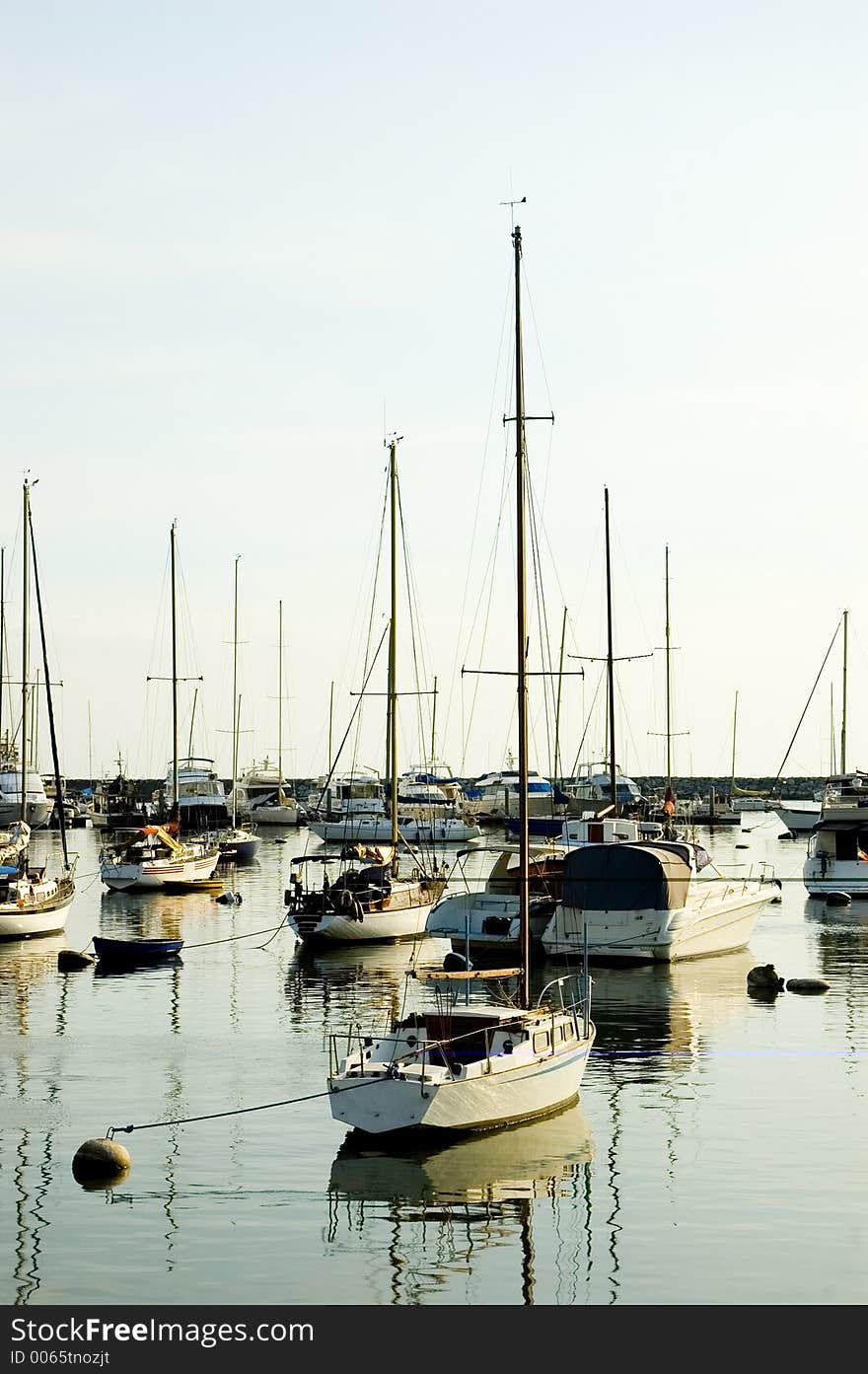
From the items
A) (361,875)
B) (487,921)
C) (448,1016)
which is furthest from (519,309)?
(361,875)

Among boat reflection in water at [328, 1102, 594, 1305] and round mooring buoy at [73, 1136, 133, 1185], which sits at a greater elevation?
round mooring buoy at [73, 1136, 133, 1185]

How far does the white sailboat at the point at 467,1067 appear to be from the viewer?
29688 millimetres

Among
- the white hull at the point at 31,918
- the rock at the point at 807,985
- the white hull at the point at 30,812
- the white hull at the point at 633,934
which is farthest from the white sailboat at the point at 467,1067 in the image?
the white hull at the point at 30,812

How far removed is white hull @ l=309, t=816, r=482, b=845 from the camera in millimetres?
130875

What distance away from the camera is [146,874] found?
3356 inches

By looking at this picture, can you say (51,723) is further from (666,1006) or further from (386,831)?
(386,831)

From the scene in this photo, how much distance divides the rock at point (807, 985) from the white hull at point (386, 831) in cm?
7749

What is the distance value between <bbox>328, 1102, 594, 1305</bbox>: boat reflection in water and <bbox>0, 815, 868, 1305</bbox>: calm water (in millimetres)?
63

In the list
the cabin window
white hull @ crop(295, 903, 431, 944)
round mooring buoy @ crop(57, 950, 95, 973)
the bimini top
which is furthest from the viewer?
the cabin window

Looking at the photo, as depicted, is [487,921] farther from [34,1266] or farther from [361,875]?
[34,1266]

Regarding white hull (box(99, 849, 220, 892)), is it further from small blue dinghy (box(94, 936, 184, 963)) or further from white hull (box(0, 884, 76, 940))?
small blue dinghy (box(94, 936, 184, 963))

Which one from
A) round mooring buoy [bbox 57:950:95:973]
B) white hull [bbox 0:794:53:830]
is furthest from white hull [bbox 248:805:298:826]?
round mooring buoy [bbox 57:950:95:973]

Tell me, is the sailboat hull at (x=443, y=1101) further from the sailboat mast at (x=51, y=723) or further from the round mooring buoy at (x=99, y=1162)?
the sailboat mast at (x=51, y=723)
